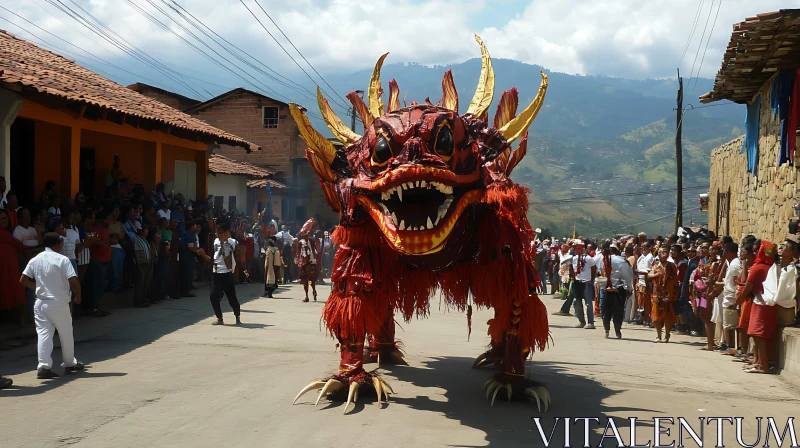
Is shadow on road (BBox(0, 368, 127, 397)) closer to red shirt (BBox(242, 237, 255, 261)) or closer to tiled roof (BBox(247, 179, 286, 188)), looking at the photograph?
red shirt (BBox(242, 237, 255, 261))

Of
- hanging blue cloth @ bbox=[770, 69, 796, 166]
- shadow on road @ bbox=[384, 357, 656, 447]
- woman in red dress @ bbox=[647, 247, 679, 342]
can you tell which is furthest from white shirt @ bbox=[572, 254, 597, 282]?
shadow on road @ bbox=[384, 357, 656, 447]

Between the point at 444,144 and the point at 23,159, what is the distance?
11.2m

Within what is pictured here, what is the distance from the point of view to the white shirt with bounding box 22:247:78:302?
7391mm

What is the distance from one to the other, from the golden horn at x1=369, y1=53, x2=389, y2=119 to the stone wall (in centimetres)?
745

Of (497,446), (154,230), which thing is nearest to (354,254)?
(497,446)

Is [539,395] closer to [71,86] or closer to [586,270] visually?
[586,270]

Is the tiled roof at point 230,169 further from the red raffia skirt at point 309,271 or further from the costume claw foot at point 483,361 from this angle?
the costume claw foot at point 483,361

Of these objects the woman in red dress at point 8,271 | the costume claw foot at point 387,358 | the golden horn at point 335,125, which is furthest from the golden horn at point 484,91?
the woman in red dress at point 8,271

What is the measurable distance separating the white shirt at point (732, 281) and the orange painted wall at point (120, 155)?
1244cm

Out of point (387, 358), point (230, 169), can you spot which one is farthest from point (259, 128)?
point (387, 358)

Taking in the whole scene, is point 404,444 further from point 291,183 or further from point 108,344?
point 291,183

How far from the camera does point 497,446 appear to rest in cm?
532

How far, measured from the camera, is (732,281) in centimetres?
973

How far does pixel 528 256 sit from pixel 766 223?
28.4 feet
